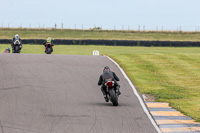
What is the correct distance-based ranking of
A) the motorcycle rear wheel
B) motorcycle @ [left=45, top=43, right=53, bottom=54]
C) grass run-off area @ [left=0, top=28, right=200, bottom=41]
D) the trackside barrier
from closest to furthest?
the motorcycle rear wheel < motorcycle @ [left=45, top=43, right=53, bottom=54] < the trackside barrier < grass run-off area @ [left=0, top=28, right=200, bottom=41]

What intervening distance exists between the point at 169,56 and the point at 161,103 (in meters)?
14.6

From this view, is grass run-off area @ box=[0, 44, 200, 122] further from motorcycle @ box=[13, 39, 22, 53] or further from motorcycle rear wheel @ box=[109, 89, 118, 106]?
motorcycle @ box=[13, 39, 22, 53]

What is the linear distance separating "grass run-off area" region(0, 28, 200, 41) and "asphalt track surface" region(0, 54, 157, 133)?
152ft

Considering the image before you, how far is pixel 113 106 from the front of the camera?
50.5 ft

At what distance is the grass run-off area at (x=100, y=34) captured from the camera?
235 feet

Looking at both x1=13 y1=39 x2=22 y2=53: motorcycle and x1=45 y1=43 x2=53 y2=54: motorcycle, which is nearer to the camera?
x1=13 y1=39 x2=22 y2=53: motorcycle

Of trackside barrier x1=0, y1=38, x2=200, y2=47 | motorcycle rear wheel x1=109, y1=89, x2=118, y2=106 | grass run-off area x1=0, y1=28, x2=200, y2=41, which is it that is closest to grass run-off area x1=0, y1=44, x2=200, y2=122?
motorcycle rear wheel x1=109, y1=89, x2=118, y2=106

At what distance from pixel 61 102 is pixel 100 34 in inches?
2346

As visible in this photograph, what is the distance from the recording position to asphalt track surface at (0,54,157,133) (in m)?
12.1

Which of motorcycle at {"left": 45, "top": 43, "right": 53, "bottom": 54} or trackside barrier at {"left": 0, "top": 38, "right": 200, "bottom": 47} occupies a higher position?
motorcycle at {"left": 45, "top": 43, "right": 53, "bottom": 54}

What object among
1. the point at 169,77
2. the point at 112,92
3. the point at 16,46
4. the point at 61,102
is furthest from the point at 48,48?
the point at 112,92

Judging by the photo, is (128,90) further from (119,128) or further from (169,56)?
(169,56)

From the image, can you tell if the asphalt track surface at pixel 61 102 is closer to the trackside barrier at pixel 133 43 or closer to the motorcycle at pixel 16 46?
the motorcycle at pixel 16 46

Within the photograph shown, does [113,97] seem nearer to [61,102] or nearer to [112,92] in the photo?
[112,92]
